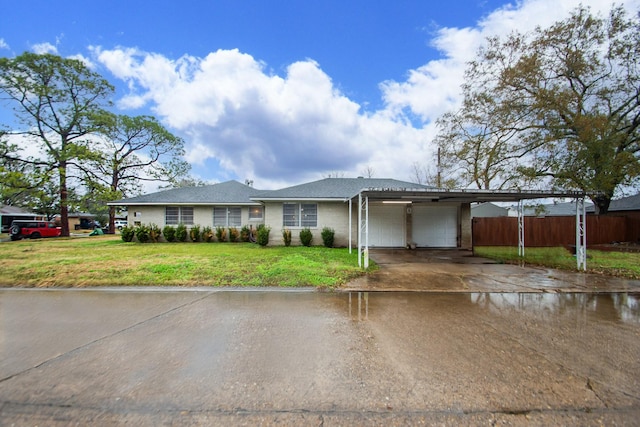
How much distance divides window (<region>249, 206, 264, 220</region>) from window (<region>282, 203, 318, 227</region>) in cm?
310

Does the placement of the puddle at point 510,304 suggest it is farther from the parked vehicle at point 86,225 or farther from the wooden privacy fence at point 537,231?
the parked vehicle at point 86,225

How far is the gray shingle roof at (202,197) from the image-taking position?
16.1 meters

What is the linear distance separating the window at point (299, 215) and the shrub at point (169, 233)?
7.25 metres

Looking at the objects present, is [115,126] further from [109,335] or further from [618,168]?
[618,168]

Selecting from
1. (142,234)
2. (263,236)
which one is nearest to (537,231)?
(263,236)

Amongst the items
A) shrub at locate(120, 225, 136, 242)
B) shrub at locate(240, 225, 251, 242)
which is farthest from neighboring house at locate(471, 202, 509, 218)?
shrub at locate(120, 225, 136, 242)

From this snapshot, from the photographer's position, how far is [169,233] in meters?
16.0

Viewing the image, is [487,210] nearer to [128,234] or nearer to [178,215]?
[178,215]

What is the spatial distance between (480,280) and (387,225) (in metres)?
7.40

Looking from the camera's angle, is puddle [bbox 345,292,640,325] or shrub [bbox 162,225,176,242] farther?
shrub [bbox 162,225,176,242]

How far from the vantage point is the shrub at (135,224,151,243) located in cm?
1595

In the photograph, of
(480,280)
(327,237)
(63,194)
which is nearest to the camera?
(480,280)

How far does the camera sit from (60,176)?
2148 cm

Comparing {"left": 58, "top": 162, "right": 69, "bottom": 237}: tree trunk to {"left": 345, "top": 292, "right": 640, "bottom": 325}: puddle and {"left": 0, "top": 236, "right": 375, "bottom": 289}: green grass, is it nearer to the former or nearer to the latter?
{"left": 0, "top": 236, "right": 375, "bottom": 289}: green grass
